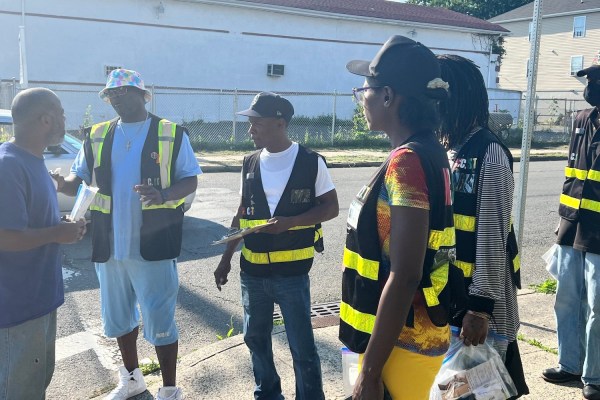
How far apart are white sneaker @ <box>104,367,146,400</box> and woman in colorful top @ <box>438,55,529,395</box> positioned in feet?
7.13

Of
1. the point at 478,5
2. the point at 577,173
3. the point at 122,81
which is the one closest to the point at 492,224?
the point at 577,173

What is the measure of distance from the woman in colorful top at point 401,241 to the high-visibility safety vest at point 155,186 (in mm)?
1677

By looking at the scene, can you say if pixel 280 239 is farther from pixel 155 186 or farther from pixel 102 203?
pixel 102 203

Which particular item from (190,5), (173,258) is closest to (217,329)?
(173,258)

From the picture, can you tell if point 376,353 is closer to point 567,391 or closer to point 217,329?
point 567,391

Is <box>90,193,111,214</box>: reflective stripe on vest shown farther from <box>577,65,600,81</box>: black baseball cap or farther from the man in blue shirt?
<box>577,65,600,81</box>: black baseball cap

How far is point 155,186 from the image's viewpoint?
358 cm

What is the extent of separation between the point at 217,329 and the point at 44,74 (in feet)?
63.6

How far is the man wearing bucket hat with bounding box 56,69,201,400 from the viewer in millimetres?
3566

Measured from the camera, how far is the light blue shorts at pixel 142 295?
361 centimetres

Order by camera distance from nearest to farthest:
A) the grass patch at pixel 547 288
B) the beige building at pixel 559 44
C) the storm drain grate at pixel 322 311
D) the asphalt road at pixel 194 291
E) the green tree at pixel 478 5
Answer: the asphalt road at pixel 194 291 → the storm drain grate at pixel 322 311 → the grass patch at pixel 547 288 → the beige building at pixel 559 44 → the green tree at pixel 478 5

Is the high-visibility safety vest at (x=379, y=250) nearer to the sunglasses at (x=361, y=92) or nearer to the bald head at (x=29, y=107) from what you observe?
the sunglasses at (x=361, y=92)

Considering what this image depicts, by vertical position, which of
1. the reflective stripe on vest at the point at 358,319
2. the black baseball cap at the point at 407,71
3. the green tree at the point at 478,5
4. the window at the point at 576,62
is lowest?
the reflective stripe on vest at the point at 358,319

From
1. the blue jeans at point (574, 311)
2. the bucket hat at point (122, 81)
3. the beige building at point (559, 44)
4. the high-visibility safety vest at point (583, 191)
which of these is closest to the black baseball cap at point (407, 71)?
the bucket hat at point (122, 81)
